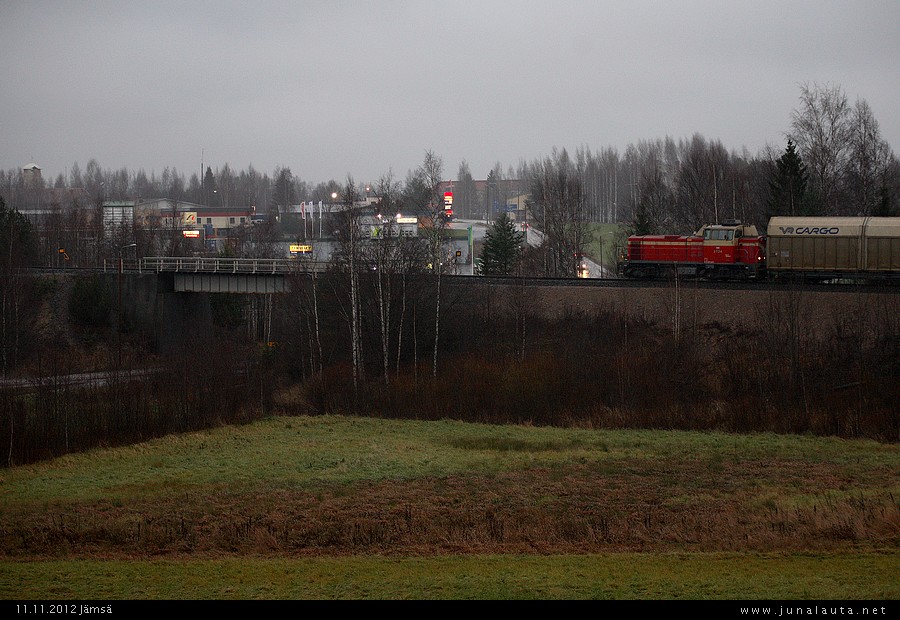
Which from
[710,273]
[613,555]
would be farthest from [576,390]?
[613,555]

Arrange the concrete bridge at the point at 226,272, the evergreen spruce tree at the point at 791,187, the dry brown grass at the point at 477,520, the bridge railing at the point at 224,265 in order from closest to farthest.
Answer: the dry brown grass at the point at 477,520 → the bridge railing at the point at 224,265 → the concrete bridge at the point at 226,272 → the evergreen spruce tree at the point at 791,187

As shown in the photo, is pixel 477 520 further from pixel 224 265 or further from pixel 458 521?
pixel 224 265

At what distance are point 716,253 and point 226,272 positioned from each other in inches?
1302

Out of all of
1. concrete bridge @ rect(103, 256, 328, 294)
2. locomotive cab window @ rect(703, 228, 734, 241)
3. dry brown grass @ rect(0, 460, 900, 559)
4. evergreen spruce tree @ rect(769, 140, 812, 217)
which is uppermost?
evergreen spruce tree @ rect(769, 140, 812, 217)

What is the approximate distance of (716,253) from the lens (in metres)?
47.2

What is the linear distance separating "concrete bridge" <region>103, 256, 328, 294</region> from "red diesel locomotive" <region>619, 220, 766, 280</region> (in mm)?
22243

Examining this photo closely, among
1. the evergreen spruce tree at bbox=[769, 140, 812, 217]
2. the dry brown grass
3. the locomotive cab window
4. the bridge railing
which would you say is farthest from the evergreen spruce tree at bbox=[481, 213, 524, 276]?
the dry brown grass

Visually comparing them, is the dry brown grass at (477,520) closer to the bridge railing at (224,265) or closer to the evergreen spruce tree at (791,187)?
the bridge railing at (224,265)

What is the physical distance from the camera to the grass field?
14891 mm

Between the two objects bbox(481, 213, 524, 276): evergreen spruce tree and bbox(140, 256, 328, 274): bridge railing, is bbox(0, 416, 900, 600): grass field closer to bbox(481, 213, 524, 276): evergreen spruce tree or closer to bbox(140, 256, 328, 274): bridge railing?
bbox(140, 256, 328, 274): bridge railing

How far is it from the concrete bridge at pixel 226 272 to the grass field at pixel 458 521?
25785 millimetres

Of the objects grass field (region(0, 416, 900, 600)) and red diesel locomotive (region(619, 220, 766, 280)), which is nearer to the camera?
grass field (region(0, 416, 900, 600))

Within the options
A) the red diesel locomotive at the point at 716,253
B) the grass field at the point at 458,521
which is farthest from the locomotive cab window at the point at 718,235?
the grass field at the point at 458,521

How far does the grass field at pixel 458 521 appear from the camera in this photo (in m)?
14.9
